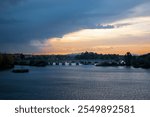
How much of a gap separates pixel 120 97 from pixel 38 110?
7780mm

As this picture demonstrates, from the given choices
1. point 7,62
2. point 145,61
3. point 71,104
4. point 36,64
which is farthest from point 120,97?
point 36,64

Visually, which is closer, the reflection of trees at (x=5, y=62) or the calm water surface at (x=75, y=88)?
the calm water surface at (x=75, y=88)

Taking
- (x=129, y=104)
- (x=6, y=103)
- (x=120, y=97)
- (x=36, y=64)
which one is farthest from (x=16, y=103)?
(x=36, y=64)

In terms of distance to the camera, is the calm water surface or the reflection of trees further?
the reflection of trees

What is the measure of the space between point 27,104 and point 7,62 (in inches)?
1229

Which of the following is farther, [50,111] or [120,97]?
[120,97]

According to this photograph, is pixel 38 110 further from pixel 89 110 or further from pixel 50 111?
pixel 89 110

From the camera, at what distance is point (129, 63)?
174ft

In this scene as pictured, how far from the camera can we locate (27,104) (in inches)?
151

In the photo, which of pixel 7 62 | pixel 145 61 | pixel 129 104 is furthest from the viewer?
pixel 145 61

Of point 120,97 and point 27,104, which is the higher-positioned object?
point 27,104

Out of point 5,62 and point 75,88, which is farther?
point 5,62

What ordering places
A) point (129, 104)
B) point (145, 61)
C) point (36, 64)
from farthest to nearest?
1. point (36, 64)
2. point (145, 61)
3. point (129, 104)

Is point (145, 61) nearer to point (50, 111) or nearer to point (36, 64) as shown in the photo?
point (36, 64)
